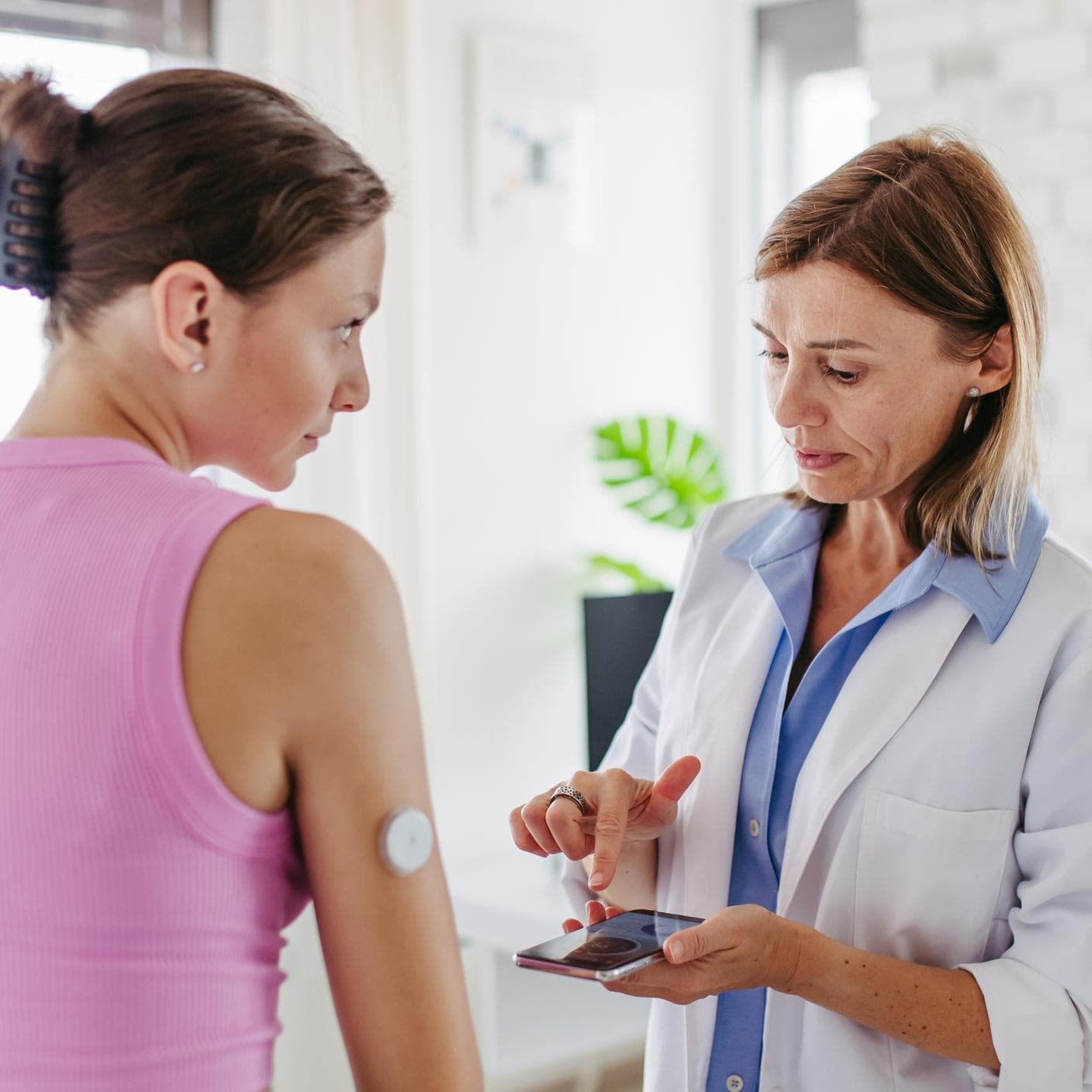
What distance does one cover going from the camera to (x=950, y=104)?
2805 millimetres

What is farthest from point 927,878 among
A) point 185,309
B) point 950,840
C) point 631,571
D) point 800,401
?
point 631,571

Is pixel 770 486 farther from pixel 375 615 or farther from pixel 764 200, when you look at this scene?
pixel 764 200

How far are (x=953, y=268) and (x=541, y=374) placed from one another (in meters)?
2.04

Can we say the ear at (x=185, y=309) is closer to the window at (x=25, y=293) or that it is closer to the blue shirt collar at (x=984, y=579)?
the blue shirt collar at (x=984, y=579)

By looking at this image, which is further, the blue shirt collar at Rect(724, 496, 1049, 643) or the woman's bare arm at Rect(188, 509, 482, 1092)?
the blue shirt collar at Rect(724, 496, 1049, 643)

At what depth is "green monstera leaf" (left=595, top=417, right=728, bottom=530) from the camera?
3.24 m

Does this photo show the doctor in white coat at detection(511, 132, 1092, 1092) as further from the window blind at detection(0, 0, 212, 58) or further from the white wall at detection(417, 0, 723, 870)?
the window blind at detection(0, 0, 212, 58)

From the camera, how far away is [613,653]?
2.58 meters

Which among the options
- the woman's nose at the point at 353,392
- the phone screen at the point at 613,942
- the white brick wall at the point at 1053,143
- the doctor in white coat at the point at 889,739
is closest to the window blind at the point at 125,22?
the white brick wall at the point at 1053,143

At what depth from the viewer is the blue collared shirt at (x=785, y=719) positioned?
1271mm

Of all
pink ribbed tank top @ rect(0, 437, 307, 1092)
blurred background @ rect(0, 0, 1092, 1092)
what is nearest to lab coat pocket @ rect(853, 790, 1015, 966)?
pink ribbed tank top @ rect(0, 437, 307, 1092)

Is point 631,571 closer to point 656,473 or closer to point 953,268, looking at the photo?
point 656,473

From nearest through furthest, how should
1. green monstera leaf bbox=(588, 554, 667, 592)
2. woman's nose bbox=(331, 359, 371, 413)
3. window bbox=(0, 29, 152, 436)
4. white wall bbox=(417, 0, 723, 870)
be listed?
woman's nose bbox=(331, 359, 371, 413) → window bbox=(0, 29, 152, 436) → white wall bbox=(417, 0, 723, 870) → green monstera leaf bbox=(588, 554, 667, 592)

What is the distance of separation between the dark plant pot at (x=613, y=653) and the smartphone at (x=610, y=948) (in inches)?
52.3
